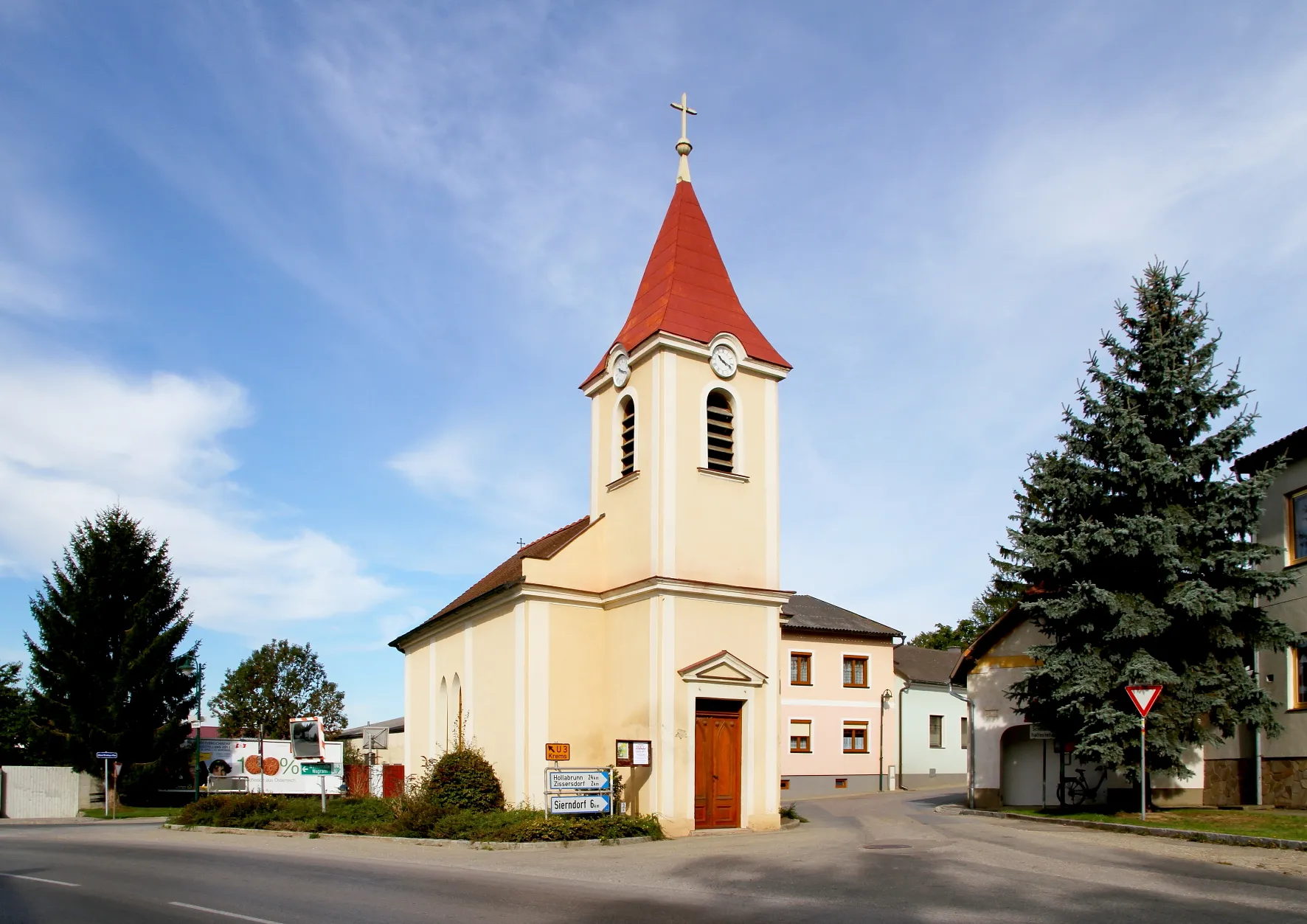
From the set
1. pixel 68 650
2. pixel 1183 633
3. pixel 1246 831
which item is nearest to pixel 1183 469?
pixel 1183 633

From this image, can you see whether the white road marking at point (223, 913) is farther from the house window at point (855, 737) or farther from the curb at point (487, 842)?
the house window at point (855, 737)

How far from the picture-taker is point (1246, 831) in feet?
53.0

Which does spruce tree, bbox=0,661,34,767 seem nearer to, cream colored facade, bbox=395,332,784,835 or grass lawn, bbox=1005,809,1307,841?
cream colored facade, bbox=395,332,784,835

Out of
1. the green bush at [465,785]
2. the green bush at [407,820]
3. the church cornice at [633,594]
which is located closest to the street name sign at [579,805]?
the green bush at [407,820]

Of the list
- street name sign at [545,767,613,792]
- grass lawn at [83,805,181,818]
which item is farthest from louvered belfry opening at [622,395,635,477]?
grass lawn at [83,805,181,818]

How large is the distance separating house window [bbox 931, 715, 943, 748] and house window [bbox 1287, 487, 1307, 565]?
86.6ft

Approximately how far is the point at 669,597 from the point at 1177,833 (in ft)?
32.3

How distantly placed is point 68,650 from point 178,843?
68.2 feet

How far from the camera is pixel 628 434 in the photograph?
77.8 feet

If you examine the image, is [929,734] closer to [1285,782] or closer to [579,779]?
[1285,782]

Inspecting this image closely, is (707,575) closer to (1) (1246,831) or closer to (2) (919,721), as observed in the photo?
(1) (1246,831)

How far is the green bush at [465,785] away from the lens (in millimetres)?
21109

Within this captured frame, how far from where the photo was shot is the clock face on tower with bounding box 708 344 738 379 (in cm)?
2270

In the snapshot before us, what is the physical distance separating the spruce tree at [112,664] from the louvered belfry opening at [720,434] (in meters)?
25.3
